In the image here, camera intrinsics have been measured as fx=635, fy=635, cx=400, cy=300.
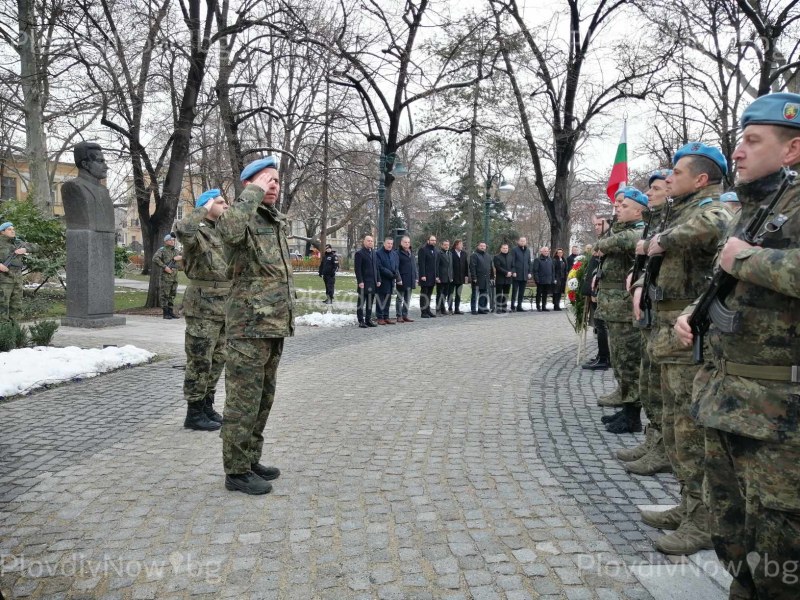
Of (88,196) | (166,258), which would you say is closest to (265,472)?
(88,196)

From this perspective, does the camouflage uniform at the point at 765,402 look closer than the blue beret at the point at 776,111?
Yes

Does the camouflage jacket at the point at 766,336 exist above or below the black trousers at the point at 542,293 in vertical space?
above

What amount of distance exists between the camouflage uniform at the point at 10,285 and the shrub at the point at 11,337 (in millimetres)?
2518

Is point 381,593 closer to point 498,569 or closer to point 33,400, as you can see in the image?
point 498,569

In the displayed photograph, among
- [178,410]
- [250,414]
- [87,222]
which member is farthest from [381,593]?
[87,222]

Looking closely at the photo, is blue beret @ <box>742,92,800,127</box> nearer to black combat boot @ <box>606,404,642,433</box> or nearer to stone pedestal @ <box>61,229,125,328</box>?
black combat boot @ <box>606,404,642,433</box>

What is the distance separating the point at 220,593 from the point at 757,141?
2975 millimetres

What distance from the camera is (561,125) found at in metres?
23.0

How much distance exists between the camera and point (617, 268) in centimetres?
608

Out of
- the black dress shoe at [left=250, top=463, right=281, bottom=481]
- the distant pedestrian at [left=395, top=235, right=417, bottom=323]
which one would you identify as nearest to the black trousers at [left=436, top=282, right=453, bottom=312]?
the distant pedestrian at [left=395, top=235, right=417, bottom=323]

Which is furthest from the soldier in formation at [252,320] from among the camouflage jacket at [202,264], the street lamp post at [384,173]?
the street lamp post at [384,173]

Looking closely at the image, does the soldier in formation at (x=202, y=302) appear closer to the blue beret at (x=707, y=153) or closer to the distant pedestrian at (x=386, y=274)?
the blue beret at (x=707, y=153)

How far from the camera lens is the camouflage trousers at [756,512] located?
7.18 ft

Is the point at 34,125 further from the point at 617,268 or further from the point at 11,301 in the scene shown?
the point at 617,268
